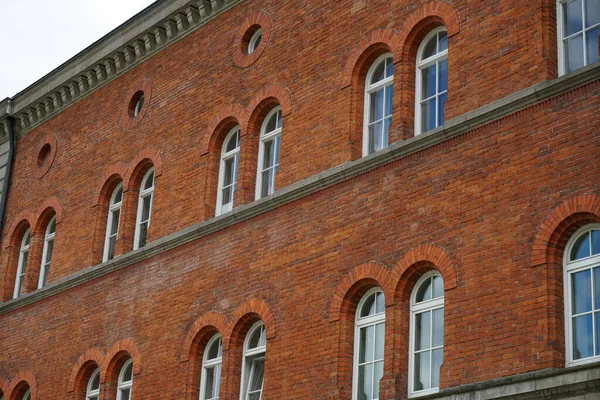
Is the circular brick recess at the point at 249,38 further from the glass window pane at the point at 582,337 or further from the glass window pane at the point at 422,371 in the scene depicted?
the glass window pane at the point at 582,337

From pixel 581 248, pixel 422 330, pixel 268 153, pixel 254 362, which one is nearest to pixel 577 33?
pixel 581 248

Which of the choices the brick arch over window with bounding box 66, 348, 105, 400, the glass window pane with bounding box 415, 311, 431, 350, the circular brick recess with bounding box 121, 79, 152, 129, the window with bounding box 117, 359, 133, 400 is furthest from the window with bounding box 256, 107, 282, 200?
the brick arch over window with bounding box 66, 348, 105, 400

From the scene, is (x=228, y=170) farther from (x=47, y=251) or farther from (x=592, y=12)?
(x=592, y=12)

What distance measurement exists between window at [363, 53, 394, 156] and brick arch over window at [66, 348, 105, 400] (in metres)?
7.00

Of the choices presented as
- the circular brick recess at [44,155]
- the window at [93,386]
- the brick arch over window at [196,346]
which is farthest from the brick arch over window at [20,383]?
the brick arch over window at [196,346]

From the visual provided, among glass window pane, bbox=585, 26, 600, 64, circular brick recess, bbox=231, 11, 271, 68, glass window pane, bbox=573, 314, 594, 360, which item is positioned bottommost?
glass window pane, bbox=573, 314, 594, 360

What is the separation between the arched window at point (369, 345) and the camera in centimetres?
1684

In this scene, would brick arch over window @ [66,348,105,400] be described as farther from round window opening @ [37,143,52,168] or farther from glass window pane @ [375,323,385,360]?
glass window pane @ [375,323,385,360]

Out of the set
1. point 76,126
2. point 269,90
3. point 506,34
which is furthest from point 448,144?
point 76,126

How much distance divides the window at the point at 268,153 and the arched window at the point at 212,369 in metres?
2.48

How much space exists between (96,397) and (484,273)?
9359 mm

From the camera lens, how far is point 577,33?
15859 mm

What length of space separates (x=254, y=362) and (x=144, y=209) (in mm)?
5125

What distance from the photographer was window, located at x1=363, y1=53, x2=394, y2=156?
1834 centimetres
